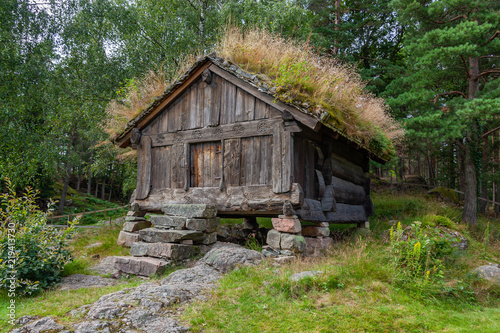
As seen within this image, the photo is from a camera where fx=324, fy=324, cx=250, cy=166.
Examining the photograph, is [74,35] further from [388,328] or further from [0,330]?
[388,328]

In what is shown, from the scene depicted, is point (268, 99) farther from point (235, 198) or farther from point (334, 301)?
point (334, 301)

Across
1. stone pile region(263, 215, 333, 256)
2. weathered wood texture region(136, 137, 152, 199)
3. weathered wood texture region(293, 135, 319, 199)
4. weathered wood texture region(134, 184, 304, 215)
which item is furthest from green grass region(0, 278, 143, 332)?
weathered wood texture region(293, 135, 319, 199)

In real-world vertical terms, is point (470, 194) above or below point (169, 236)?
above

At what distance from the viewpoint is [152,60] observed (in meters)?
17.6

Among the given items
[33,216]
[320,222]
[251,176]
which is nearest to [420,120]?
[320,222]

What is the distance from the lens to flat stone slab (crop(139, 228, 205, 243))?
7.18 m

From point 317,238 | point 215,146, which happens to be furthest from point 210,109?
point 317,238

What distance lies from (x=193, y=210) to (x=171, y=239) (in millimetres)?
818

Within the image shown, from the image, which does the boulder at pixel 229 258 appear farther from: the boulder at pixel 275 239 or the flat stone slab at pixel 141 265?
the flat stone slab at pixel 141 265

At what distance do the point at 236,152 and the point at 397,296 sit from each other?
465 cm

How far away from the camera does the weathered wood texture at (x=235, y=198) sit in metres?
7.14

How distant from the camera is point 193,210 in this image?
7578 millimetres

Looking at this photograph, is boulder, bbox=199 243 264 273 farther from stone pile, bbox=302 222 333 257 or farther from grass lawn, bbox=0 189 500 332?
stone pile, bbox=302 222 333 257

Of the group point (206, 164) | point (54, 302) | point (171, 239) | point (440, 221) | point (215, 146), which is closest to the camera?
point (54, 302)
